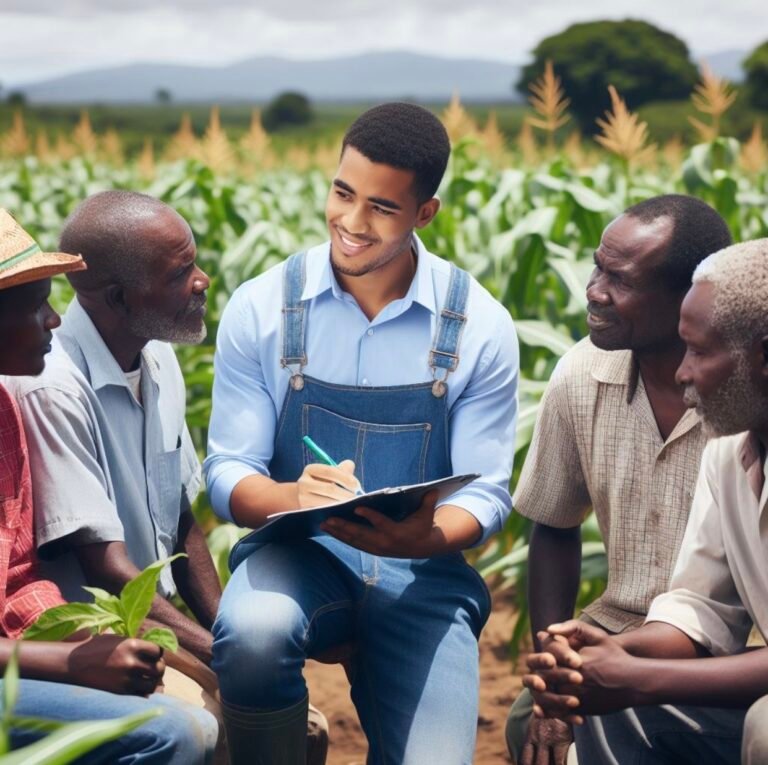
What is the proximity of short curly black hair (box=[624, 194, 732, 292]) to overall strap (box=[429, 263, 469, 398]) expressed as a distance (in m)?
0.39

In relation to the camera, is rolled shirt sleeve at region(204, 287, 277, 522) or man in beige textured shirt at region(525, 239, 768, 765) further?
rolled shirt sleeve at region(204, 287, 277, 522)

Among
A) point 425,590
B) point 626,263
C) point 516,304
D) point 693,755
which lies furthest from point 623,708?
point 516,304

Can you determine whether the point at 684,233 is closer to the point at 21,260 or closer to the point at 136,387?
the point at 136,387

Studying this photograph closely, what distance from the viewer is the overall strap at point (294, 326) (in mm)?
2680

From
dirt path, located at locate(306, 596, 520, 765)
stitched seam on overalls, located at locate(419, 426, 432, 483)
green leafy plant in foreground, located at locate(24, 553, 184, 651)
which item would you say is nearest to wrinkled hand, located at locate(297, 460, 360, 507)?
stitched seam on overalls, located at locate(419, 426, 432, 483)

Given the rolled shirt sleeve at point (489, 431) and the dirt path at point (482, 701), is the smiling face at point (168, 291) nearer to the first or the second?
the rolled shirt sleeve at point (489, 431)

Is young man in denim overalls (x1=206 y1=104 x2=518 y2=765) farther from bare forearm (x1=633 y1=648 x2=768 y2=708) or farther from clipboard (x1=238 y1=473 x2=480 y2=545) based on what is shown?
bare forearm (x1=633 y1=648 x2=768 y2=708)

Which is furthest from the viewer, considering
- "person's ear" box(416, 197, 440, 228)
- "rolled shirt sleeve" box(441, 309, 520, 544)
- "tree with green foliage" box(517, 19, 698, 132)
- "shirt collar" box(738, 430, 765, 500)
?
"tree with green foliage" box(517, 19, 698, 132)

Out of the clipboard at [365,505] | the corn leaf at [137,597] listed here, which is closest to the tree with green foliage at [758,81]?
the clipboard at [365,505]

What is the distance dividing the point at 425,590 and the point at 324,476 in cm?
33

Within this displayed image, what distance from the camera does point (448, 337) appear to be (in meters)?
2.70

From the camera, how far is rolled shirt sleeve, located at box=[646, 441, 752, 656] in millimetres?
2361

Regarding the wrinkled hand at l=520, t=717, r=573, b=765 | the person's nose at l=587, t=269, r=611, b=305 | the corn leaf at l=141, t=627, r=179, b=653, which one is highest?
the person's nose at l=587, t=269, r=611, b=305

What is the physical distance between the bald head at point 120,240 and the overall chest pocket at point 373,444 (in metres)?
0.46
